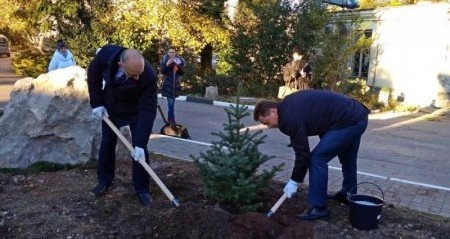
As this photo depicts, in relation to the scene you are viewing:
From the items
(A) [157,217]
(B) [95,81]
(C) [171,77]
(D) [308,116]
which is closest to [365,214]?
(D) [308,116]

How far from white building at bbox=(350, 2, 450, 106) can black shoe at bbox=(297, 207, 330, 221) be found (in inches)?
470

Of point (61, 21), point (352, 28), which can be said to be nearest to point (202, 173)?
point (352, 28)

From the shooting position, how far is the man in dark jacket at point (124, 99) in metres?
4.73

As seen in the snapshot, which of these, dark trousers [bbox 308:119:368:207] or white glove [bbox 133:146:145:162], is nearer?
dark trousers [bbox 308:119:368:207]

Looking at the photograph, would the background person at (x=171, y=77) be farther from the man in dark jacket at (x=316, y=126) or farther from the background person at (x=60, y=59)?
Answer: the man in dark jacket at (x=316, y=126)

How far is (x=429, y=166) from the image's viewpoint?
7.71m

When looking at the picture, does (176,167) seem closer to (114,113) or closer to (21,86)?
(114,113)

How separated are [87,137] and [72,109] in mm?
379

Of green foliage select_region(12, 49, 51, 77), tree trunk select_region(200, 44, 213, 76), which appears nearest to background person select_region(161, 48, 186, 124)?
tree trunk select_region(200, 44, 213, 76)

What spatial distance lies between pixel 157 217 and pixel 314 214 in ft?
4.39

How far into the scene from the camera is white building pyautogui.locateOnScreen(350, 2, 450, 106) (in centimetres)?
1498

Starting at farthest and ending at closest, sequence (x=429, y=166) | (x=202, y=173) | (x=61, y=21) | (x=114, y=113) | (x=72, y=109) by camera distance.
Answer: (x=61, y=21) < (x=429, y=166) < (x=72, y=109) < (x=114, y=113) < (x=202, y=173)

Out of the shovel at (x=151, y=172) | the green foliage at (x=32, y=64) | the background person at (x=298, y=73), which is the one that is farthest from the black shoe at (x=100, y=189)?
the green foliage at (x=32, y=64)

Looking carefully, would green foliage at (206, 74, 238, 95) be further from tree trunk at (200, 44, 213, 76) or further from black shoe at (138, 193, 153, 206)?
black shoe at (138, 193, 153, 206)
